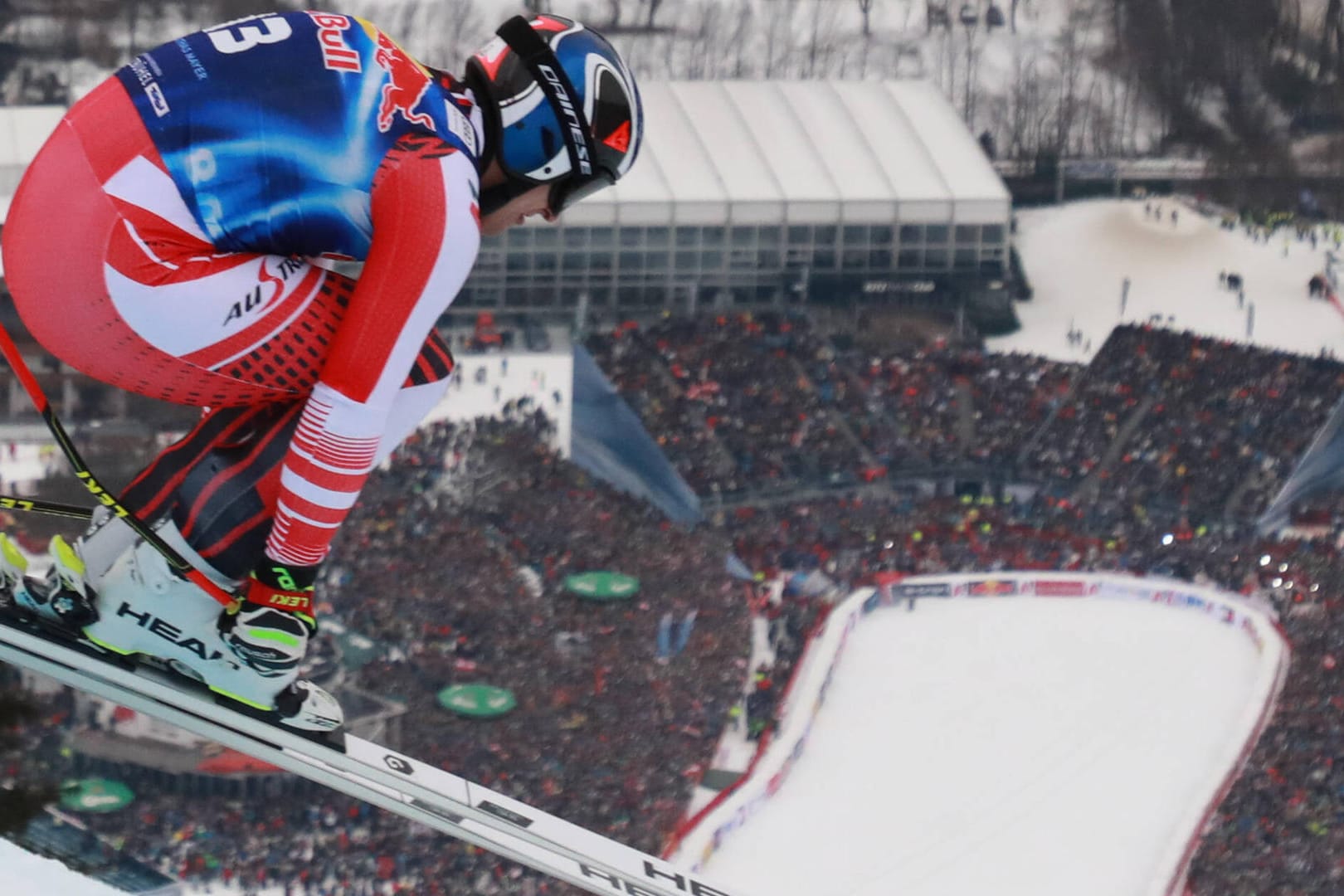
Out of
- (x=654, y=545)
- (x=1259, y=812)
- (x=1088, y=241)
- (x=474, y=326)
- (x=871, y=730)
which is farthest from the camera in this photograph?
(x=1088, y=241)

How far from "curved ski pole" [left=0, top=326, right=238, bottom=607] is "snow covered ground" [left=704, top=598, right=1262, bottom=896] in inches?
326

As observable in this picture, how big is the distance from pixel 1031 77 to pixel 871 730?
11.0 m

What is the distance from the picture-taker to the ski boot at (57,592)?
269cm

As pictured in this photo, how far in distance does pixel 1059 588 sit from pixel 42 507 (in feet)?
44.4

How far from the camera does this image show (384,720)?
1159 cm

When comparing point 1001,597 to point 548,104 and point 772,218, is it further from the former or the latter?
point 548,104

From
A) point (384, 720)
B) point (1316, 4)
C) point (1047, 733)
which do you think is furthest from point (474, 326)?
point (1316, 4)

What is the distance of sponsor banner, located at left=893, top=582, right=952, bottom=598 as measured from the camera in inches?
587

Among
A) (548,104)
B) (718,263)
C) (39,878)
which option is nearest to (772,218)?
(718,263)

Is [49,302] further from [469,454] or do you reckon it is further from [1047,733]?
[469,454]

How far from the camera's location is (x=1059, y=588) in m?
15.2

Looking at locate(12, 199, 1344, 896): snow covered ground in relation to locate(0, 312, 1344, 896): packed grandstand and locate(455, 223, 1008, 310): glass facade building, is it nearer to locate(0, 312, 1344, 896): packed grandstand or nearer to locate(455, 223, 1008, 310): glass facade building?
locate(0, 312, 1344, 896): packed grandstand

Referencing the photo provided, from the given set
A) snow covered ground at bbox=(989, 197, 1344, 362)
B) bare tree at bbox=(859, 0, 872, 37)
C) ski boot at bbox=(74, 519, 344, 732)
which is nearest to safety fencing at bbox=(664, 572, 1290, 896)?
snow covered ground at bbox=(989, 197, 1344, 362)

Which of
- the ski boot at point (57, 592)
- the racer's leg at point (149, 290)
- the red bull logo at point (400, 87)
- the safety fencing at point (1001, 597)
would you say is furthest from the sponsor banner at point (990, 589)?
the red bull logo at point (400, 87)
